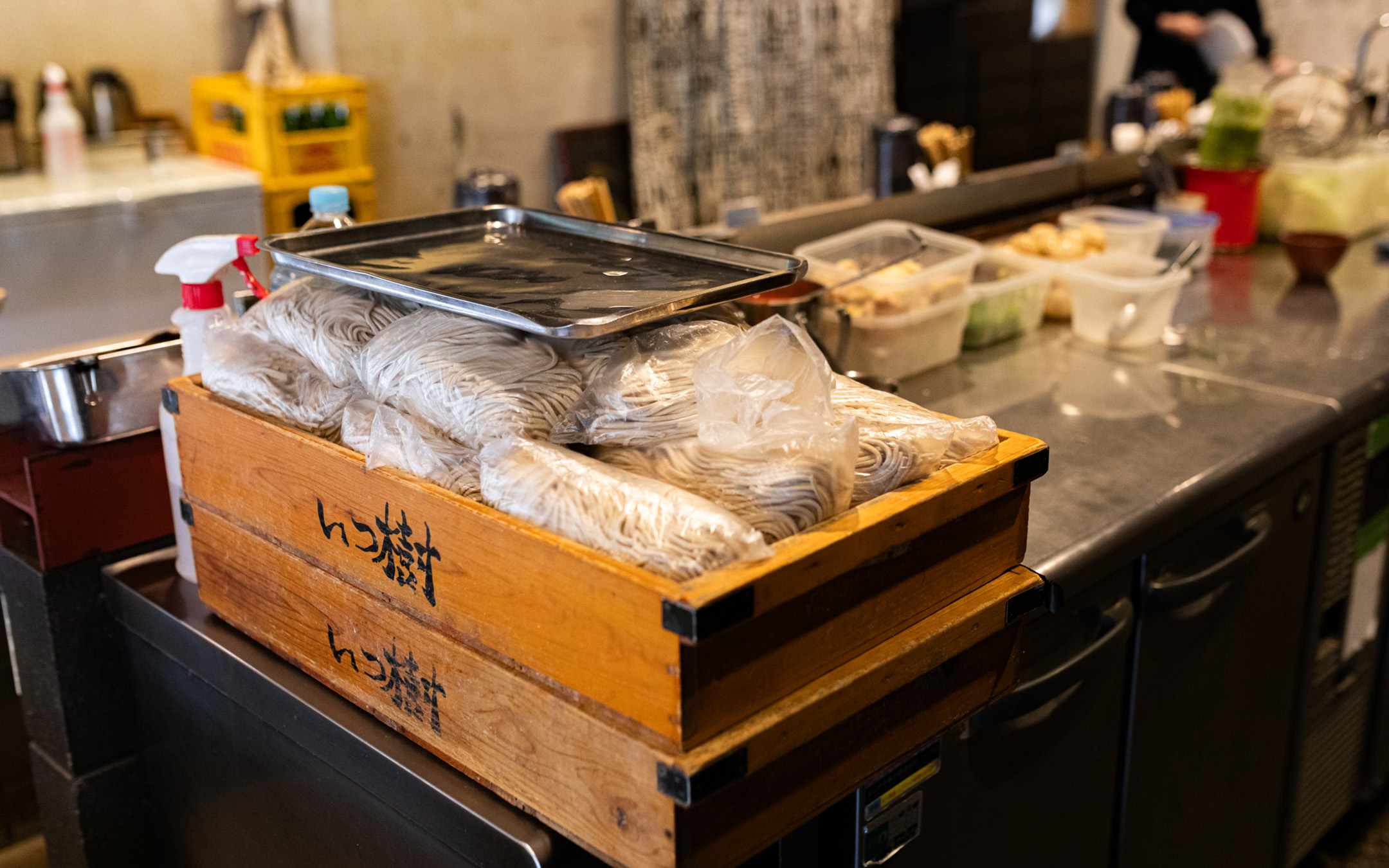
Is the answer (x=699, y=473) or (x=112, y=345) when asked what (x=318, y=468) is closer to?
(x=699, y=473)

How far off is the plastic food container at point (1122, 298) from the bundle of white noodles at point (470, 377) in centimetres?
140

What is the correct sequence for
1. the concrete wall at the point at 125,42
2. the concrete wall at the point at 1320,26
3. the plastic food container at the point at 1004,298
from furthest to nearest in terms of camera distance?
the concrete wall at the point at 1320,26, the concrete wall at the point at 125,42, the plastic food container at the point at 1004,298

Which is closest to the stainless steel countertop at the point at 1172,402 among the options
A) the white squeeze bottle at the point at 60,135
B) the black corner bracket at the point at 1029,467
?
the black corner bracket at the point at 1029,467

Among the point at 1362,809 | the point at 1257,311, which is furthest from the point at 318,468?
the point at 1362,809

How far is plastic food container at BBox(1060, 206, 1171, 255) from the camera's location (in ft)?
7.41

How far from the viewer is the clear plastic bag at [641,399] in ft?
2.96

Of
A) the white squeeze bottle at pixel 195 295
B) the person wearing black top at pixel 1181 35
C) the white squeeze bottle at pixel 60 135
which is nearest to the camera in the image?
the white squeeze bottle at pixel 195 295

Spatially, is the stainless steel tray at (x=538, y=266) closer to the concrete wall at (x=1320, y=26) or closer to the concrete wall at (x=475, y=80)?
the concrete wall at (x=475, y=80)

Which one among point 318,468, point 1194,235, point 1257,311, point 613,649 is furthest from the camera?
point 1194,235

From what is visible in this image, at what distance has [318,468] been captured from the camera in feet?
3.29

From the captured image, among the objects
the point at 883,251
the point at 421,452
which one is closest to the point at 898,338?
the point at 883,251

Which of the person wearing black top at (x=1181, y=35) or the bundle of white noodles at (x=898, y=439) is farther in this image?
the person wearing black top at (x=1181, y=35)

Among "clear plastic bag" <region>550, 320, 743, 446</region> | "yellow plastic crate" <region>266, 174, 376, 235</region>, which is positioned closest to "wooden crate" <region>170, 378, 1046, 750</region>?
"clear plastic bag" <region>550, 320, 743, 446</region>

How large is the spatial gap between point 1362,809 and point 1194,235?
49.9 inches
